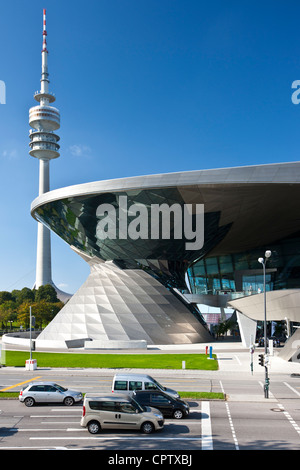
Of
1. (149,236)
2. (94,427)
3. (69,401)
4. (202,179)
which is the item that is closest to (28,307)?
(149,236)

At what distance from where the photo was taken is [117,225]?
169ft

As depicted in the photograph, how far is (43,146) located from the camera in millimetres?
158000

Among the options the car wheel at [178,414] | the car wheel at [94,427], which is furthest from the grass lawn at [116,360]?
the car wheel at [94,427]

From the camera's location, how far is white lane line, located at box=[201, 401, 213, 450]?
1284 cm

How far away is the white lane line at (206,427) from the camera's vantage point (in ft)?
42.1

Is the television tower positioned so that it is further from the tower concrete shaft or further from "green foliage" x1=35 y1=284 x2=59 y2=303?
"green foliage" x1=35 y1=284 x2=59 y2=303

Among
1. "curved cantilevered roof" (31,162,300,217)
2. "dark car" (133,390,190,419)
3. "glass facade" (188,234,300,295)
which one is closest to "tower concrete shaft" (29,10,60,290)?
"glass facade" (188,234,300,295)

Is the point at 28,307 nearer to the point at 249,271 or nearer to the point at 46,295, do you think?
the point at 46,295

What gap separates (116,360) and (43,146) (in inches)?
5305

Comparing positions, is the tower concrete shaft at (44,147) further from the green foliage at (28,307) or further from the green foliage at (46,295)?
the green foliage at (46,295)

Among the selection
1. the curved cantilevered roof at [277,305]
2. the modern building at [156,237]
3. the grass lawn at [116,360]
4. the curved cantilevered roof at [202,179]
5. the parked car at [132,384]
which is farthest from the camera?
the modern building at [156,237]

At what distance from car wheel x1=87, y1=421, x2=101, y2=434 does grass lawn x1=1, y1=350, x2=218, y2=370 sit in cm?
1693
